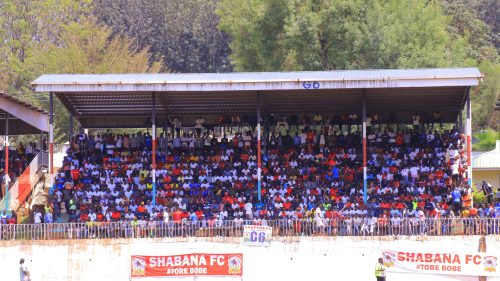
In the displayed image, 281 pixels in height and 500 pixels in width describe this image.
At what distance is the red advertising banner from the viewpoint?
38219 millimetres

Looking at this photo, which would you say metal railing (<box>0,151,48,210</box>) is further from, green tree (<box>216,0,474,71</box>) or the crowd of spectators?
green tree (<box>216,0,474,71</box>)

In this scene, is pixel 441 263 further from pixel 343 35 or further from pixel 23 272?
pixel 343 35

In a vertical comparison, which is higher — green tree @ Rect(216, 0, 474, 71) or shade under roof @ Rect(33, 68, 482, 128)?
green tree @ Rect(216, 0, 474, 71)

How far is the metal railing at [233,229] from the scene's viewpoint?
129 ft

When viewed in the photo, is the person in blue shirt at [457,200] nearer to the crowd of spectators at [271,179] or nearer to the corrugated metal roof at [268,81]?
the crowd of spectators at [271,179]

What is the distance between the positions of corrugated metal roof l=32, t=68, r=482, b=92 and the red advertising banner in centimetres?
716

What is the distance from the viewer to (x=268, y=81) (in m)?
42.2

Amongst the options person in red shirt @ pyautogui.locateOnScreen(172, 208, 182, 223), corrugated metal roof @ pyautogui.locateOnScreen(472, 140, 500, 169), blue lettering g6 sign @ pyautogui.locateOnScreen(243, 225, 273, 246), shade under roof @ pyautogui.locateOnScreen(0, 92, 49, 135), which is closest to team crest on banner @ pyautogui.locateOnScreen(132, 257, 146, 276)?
person in red shirt @ pyautogui.locateOnScreen(172, 208, 182, 223)

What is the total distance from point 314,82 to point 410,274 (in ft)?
27.1

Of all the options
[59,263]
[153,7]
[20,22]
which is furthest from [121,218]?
[153,7]

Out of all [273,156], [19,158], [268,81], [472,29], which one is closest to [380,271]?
[268,81]

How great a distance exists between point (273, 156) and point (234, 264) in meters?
7.84

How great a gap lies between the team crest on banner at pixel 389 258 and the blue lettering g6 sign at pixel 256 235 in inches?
161

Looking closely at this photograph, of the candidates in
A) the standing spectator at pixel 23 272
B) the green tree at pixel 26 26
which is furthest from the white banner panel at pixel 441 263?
the green tree at pixel 26 26
